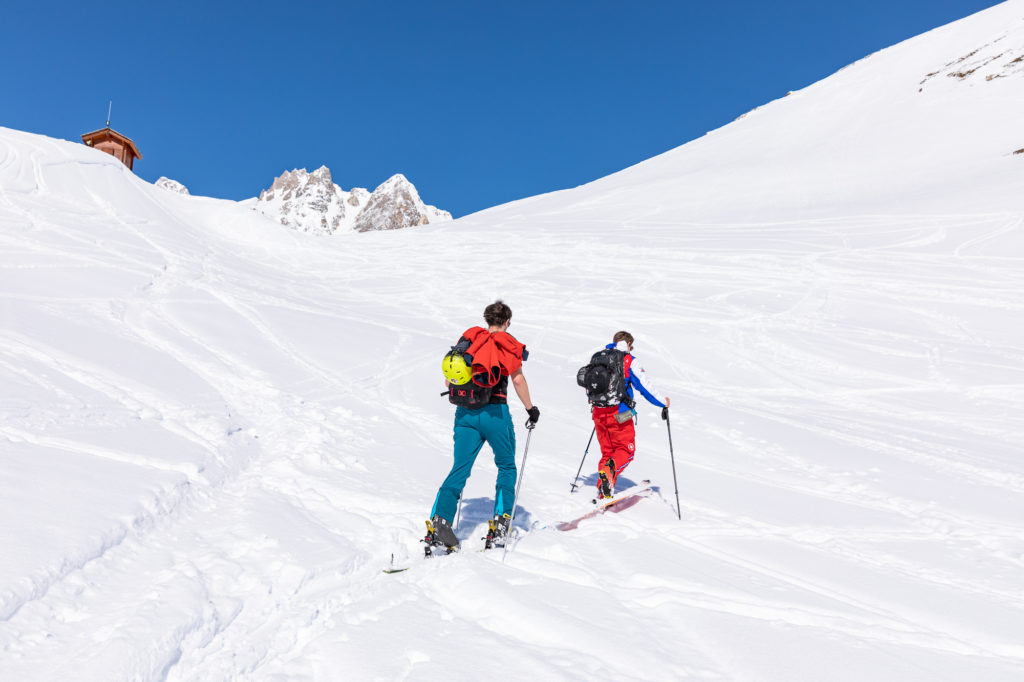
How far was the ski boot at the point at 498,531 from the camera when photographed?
466 centimetres

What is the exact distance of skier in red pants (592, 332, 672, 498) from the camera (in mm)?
6246

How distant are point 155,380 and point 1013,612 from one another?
366 inches

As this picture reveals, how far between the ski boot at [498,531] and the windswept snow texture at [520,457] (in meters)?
0.13

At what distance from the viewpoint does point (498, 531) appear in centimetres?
469

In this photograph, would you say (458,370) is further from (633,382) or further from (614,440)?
(614,440)

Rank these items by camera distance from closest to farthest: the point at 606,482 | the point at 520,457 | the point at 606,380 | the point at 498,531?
the point at 498,531 < the point at 606,380 < the point at 606,482 < the point at 520,457

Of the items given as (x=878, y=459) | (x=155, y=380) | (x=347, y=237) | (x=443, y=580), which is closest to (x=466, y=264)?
(x=347, y=237)

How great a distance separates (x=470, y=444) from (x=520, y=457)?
2.85 m

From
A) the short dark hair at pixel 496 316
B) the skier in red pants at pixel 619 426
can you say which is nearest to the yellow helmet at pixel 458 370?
the short dark hair at pixel 496 316

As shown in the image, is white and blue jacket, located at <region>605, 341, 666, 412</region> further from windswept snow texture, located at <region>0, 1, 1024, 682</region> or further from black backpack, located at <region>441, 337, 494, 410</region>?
black backpack, located at <region>441, 337, 494, 410</region>

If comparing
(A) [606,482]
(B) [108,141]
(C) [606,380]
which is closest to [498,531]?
(A) [606,482]

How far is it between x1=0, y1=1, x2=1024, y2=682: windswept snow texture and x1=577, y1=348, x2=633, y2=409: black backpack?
3.81 ft

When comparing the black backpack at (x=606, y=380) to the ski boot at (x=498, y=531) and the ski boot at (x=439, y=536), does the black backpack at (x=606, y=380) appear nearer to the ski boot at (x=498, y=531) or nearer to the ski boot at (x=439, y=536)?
the ski boot at (x=498, y=531)

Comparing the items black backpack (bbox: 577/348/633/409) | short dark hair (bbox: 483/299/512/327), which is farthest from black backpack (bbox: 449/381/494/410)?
black backpack (bbox: 577/348/633/409)
